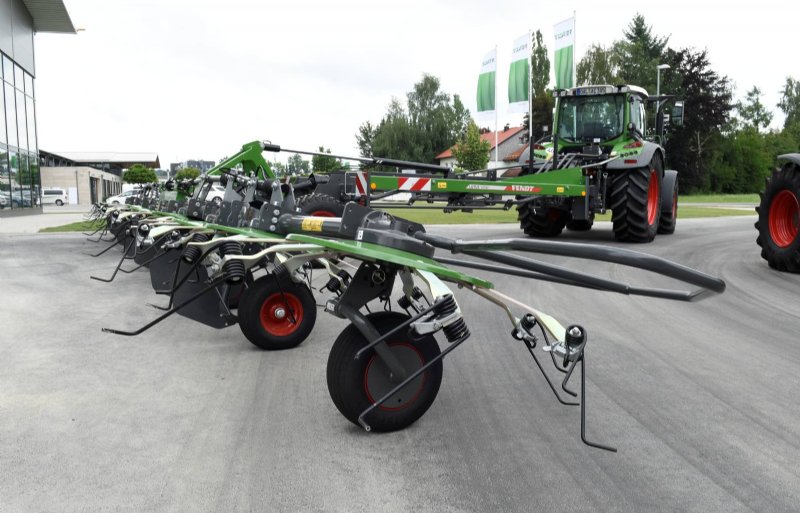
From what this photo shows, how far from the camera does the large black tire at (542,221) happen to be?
47.5 feet

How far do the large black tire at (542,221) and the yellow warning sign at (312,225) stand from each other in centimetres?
1099

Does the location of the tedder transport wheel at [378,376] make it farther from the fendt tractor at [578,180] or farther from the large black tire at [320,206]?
the fendt tractor at [578,180]

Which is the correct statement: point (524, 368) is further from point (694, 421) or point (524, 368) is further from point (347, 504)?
point (347, 504)

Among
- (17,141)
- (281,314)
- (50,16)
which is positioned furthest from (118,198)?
(281,314)

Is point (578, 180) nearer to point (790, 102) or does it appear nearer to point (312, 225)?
point (312, 225)

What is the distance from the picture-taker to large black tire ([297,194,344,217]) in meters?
9.45

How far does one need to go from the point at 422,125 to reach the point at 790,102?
55.2 meters

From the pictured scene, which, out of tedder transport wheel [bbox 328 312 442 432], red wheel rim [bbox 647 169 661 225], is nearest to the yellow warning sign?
tedder transport wheel [bbox 328 312 442 432]

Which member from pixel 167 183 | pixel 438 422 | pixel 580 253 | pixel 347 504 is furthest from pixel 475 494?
pixel 167 183

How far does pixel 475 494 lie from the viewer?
273 centimetres

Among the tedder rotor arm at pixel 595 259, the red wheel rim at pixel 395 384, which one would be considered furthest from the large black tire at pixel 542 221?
the red wheel rim at pixel 395 384

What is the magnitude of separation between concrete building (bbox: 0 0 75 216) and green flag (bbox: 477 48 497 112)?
19704 mm

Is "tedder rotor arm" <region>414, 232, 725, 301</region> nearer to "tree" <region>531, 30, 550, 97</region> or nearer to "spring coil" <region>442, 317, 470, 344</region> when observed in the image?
"spring coil" <region>442, 317, 470, 344</region>

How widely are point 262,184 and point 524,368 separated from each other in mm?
3258
